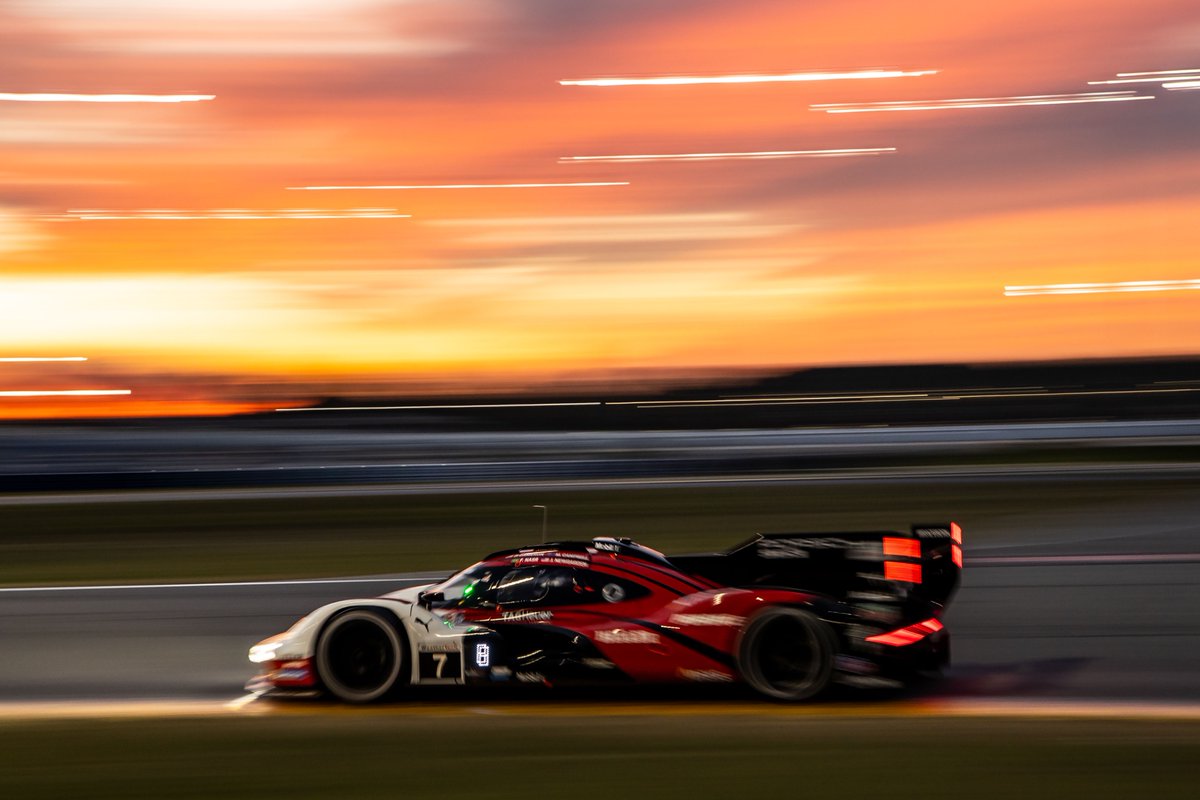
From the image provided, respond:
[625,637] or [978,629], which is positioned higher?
[625,637]

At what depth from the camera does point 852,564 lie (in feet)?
26.0

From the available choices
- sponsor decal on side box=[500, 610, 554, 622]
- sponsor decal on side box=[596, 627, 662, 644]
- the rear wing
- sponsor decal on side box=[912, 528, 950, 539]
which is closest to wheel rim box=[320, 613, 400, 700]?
sponsor decal on side box=[500, 610, 554, 622]

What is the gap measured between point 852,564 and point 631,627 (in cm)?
149

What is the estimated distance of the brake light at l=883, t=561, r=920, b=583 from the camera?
7717mm

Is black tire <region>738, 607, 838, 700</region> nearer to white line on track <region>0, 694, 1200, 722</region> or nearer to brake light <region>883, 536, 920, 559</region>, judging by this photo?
white line on track <region>0, 694, 1200, 722</region>

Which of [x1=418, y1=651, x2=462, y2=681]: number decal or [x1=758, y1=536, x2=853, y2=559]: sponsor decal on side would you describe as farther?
[x1=758, y1=536, x2=853, y2=559]: sponsor decal on side

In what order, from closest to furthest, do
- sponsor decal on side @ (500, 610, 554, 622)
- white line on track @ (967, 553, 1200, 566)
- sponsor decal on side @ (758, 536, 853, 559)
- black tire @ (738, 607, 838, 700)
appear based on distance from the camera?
1. black tire @ (738, 607, 838, 700)
2. sponsor decal on side @ (500, 610, 554, 622)
3. sponsor decal on side @ (758, 536, 853, 559)
4. white line on track @ (967, 553, 1200, 566)

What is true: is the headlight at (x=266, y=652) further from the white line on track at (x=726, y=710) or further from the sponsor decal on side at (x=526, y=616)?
the sponsor decal on side at (x=526, y=616)

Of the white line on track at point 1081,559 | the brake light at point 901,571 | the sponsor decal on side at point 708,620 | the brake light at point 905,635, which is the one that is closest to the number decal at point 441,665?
the sponsor decal on side at point 708,620

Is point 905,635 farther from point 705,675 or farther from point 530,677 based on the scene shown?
point 530,677

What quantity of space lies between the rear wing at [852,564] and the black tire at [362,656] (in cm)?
186

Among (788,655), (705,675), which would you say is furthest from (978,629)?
(705,675)

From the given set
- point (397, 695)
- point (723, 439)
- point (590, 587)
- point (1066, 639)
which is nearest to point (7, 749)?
point (397, 695)

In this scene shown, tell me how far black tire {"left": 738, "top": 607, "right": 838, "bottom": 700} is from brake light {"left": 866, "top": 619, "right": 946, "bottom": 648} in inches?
10.6
